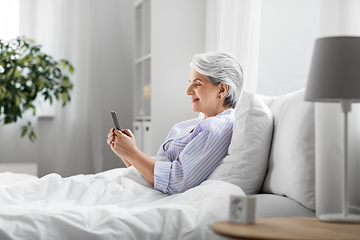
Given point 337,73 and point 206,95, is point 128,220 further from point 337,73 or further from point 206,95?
point 206,95

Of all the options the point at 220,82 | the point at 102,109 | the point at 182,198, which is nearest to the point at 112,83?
the point at 102,109

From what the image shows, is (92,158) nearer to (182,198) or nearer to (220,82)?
(220,82)

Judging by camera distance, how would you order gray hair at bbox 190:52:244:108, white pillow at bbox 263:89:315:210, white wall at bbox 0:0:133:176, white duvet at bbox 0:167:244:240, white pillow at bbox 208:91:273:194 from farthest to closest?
white wall at bbox 0:0:133:176 → gray hair at bbox 190:52:244:108 → white pillow at bbox 208:91:273:194 → white pillow at bbox 263:89:315:210 → white duvet at bbox 0:167:244:240

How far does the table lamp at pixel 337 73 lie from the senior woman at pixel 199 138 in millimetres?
650

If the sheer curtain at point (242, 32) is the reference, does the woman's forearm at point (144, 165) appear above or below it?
below

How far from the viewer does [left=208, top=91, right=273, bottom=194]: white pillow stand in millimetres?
1501

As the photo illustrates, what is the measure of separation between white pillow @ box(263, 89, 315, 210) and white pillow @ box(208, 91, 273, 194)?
0.03 metres

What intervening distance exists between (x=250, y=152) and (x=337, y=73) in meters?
0.58

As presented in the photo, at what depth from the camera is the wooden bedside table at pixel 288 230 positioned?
2.70 ft

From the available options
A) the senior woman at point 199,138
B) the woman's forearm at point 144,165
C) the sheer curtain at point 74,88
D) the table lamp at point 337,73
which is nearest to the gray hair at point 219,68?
the senior woman at point 199,138

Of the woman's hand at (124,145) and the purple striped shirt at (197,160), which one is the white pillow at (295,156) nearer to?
the purple striped shirt at (197,160)

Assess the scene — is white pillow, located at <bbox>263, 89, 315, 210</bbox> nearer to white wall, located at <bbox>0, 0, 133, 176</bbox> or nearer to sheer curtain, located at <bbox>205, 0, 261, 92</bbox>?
sheer curtain, located at <bbox>205, 0, 261, 92</bbox>

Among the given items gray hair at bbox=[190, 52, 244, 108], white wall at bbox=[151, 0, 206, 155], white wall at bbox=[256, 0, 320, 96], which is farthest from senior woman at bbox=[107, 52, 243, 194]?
white wall at bbox=[151, 0, 206, 155]

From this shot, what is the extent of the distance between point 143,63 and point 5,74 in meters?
1.05
